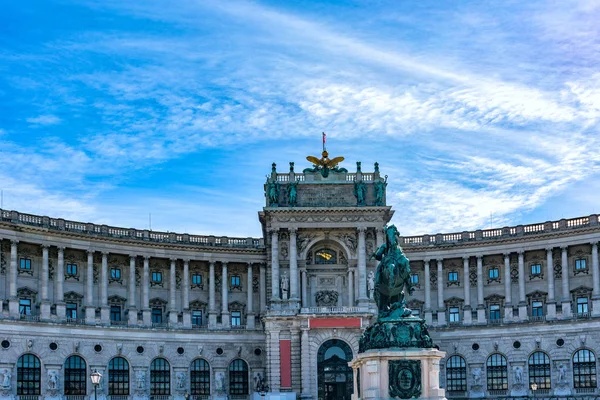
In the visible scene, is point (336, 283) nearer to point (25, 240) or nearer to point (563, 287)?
point (563, 287)

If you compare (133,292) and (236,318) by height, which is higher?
(133,292)

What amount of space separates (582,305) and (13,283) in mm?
50877

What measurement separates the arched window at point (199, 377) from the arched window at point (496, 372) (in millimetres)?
26652

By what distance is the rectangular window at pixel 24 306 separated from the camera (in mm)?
82812

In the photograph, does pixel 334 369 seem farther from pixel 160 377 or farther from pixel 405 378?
pixel 405 378

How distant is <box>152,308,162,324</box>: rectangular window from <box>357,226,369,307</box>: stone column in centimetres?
1923

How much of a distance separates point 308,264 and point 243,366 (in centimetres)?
1170

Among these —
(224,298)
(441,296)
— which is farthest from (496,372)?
(224,298)

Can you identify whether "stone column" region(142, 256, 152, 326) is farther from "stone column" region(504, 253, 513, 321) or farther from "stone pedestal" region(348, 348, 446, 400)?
"stone pedestal" region(348, 348, 446, 400)

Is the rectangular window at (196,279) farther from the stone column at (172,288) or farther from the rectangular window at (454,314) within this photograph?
the rectangular window at (454,314)

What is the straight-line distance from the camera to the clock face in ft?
312

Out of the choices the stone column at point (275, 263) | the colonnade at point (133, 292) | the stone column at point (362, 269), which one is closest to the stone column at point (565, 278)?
the stone column at point (362, 269)

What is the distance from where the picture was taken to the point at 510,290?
9356 centimetres

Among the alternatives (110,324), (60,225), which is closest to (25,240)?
(60,225)
